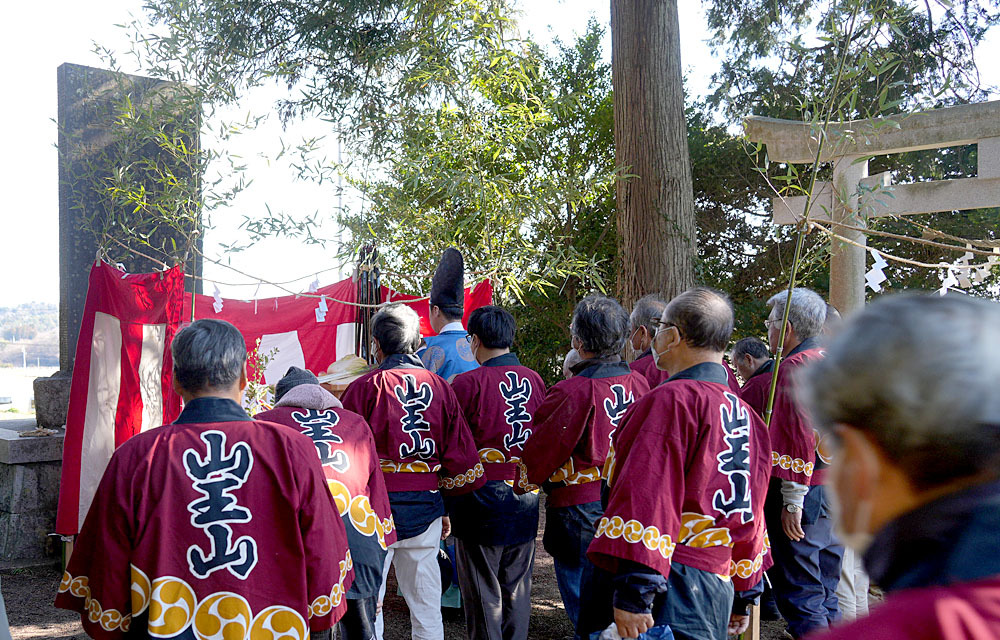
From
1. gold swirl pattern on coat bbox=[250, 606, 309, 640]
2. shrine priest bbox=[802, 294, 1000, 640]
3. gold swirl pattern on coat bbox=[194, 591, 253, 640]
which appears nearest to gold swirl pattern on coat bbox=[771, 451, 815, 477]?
gold swirl pattern on coat bbox=[250, 606, 309, 640]

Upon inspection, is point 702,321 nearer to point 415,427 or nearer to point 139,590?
point 415,427

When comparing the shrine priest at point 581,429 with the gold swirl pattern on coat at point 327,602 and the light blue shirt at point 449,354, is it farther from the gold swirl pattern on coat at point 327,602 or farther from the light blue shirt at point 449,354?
the gold swirl pattern on coat at point 327,602

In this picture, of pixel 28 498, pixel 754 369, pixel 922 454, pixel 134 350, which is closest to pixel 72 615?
pixel 28 498

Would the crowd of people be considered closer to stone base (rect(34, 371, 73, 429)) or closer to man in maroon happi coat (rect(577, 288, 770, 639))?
man in maroon happi coat (rect(577, 288, 770, 639))

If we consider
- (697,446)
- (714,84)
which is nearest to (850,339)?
(697,446)

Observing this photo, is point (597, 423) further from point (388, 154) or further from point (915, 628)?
point (388, 154)

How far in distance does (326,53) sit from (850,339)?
5.18 metres

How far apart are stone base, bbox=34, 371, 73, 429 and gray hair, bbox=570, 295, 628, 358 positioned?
3.86m

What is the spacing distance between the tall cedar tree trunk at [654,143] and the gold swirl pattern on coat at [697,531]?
9.73 ft

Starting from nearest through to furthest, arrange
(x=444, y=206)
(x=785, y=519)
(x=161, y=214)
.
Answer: (x=785, y=519)
(x=161, y=214)
(x=444, y=206)

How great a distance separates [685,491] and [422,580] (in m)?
1.62

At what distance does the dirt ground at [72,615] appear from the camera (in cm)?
397

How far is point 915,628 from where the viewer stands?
650 millimetres

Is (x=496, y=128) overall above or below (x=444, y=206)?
above
